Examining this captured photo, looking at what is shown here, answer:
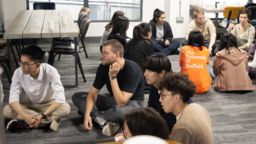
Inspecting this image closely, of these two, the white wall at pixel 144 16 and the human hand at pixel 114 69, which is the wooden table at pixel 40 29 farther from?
the white wall at pixel 144 16

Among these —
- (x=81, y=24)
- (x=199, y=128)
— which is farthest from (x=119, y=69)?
(x=81, y=24)

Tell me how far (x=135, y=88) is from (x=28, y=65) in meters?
0.90

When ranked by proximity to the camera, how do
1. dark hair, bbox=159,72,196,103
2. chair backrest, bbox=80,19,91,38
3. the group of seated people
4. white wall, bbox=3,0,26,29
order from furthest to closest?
white wall, bbox=3,0,26,29 → chair backrest, bbox=80,19,91,38 → dark hair, bbox=159,72,196,103 → the group of seated people

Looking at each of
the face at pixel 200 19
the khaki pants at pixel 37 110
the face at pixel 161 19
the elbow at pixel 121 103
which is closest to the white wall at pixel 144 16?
the face at pixel 161 19

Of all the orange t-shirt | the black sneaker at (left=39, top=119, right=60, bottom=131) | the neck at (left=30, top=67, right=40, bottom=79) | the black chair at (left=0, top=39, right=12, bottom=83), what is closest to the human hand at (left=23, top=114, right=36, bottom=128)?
the black sneaker at (left=39, top=119, right=60, bottom=131)

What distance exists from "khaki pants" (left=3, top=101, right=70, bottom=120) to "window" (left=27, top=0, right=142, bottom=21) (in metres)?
4.54

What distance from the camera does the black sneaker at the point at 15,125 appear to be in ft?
10.4

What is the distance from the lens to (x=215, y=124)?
11.1 feet

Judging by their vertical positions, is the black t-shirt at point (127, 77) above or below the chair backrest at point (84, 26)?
below

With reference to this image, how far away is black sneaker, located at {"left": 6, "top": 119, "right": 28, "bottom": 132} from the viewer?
3158 millimetres

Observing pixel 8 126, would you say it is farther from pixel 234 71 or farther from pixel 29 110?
pixel 234 71

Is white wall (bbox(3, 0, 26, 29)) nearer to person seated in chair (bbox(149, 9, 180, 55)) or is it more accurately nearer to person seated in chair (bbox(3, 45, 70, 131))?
person seated in chair (bbox(149, 9, 180, 55))

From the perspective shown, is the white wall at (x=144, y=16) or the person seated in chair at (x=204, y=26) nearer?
the person seated in chair at (x=204, y=26)

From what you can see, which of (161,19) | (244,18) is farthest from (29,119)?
(244,18)
